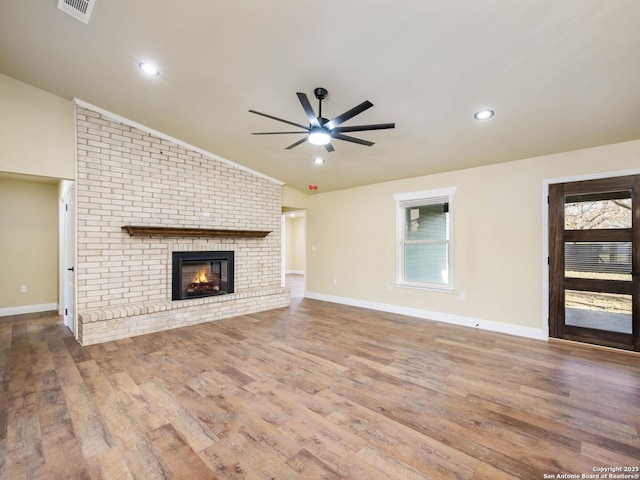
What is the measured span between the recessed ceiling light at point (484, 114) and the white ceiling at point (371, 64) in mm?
75

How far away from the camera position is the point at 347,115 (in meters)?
2.54

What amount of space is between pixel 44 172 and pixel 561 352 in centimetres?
669

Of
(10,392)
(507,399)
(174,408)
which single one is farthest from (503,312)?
(10,392)

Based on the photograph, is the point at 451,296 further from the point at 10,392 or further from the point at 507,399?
the point at 10,392

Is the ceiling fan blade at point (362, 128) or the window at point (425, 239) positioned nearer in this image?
the ceiling fan blade at point (362, 128)

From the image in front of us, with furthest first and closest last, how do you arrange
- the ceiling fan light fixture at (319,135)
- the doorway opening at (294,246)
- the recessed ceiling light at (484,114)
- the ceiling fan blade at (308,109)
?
1. the doorway opening at (294,246)
2. the recessed ceiling light at (484,114)
3. the ceiling fan light fixture at (319,135)
4. the ceiling fan blade at (308,109)

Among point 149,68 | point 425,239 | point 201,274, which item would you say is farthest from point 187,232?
point 425,239

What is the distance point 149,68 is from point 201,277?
325 cm

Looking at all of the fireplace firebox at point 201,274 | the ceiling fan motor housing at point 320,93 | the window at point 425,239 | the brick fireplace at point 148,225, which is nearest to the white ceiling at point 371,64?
the ceiling fan motor housing at point 320,93

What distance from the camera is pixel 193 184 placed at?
16.4 ft

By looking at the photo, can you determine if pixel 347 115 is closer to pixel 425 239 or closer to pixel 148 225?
pixel 425 239

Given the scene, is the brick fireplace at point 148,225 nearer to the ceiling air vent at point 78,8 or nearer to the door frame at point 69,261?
the door frame at point 69,261

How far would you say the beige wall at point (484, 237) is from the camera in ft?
13.2

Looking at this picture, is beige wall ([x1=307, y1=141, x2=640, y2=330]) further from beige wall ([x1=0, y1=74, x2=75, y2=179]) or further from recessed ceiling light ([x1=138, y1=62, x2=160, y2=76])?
beige wall ([x1=0, y1=74, x2=75, y2=179])
